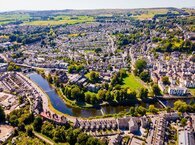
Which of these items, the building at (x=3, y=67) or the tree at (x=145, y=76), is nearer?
the tree at (x=145, y=76)

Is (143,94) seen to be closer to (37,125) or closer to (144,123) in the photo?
(144,123)

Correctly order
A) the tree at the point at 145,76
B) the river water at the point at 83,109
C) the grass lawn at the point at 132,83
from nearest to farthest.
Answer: the river water at the point at 83,109
the grass lawn at the point at 132,83
the tree at the point at 145,76

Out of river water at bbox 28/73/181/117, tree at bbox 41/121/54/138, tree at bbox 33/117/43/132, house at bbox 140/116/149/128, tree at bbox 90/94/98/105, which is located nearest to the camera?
tree at bbox 41/121/54/138

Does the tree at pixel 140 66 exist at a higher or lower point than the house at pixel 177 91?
higher

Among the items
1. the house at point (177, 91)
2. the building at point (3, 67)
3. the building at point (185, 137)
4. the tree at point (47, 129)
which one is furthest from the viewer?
the building at point (3, 67)

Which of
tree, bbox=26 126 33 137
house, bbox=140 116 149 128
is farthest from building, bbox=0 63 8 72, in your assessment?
house, bbox=140 116 149 128

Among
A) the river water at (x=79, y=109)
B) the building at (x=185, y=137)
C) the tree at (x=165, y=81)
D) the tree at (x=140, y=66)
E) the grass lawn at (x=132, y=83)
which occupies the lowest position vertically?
the river water at (x=79, y=109)

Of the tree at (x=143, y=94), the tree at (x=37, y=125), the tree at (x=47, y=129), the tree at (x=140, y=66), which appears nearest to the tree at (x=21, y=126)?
the tree at (x=37, y=125)

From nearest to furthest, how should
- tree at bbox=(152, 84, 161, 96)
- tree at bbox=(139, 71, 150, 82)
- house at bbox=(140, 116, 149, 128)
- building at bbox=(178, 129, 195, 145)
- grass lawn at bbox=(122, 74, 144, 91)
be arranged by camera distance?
building at bbox=(178, 129, 195, 145) → house at bbox=(140, 116, 149, 128) → tree at bbox=(152, 84, 161, 96) → grass lawn at bbox=(122, 74, 144, 91) → tree at bbox=(139, 71, 150, 82)

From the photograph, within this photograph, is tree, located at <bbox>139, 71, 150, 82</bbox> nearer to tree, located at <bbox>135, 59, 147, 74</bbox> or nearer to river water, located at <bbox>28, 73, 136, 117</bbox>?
tree, located at <bbox>135, 59, 147, 74</bbox>

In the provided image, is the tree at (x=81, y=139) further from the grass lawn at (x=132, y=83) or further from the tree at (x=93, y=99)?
the grass lawn at (x=132, y=83)
